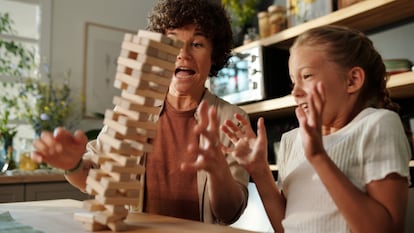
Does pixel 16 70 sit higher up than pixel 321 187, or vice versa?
pixel 16 70

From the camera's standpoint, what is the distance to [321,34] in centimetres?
96

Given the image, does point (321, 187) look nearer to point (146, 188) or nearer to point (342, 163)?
point (342, 163)

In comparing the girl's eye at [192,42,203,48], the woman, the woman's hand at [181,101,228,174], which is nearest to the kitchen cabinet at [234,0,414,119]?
the woman

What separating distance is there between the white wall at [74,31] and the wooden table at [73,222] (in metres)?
2.43

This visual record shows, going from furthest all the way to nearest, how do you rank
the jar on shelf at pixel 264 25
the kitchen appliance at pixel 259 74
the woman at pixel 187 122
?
the jar on shelf at pixel 264 25 < the kitchen appliance at pixel 259 74 < the woman at pixel 187 122

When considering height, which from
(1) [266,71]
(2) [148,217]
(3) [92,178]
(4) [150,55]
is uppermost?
(1) [266,71]

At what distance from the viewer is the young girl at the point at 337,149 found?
0.76 metres

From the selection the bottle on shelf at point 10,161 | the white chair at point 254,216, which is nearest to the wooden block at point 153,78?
the white chair at point 254,216

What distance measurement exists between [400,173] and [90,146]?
2.79 ft

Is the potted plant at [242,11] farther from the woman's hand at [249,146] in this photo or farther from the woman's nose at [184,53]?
the woman's hand at [249,146]

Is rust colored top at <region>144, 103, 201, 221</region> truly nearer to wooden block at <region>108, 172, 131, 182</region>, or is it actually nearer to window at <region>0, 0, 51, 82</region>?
wooden block at <region>108, 172, 131, 182</region>

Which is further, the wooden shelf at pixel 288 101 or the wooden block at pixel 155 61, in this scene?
the wooden shelf at pixel 288 101

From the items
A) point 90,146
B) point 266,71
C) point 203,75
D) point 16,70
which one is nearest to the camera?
point 90,146

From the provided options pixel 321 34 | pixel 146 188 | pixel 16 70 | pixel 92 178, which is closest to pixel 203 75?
pixel 146 188
